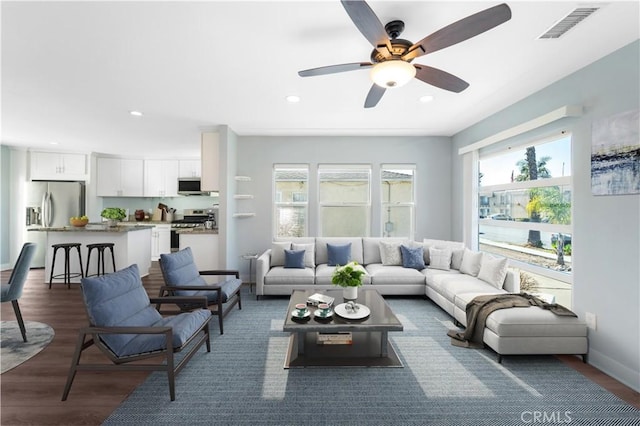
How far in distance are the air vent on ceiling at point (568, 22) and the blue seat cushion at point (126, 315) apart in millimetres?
3527

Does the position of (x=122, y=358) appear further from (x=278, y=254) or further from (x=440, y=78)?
(x=440, y=78)

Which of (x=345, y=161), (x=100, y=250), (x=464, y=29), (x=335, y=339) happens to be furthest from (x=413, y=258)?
(x=100, y=250)

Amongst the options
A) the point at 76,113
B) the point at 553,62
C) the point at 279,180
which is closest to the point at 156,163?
the point at 76,113

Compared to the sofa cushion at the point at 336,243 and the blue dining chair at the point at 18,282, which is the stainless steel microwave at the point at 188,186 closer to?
the sofa cushion at the point at 336,243

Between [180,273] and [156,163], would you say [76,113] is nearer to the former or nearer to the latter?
[180,273]

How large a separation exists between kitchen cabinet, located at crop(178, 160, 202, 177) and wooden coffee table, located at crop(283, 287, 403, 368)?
5555mm

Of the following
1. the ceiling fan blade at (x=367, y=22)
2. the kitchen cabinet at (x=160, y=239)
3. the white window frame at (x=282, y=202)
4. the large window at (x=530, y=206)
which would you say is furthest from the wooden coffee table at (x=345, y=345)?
the kitchen cabinet at (x=160, y=239)

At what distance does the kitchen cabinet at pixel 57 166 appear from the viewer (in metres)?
6.23

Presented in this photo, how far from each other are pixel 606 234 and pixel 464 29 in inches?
86.5

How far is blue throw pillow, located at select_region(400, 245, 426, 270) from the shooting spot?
4.42m

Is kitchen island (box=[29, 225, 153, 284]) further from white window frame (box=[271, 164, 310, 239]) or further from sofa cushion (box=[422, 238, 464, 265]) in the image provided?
sofa cushion (box=[422, 238, 464, 265])

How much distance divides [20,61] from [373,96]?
10.3 ft

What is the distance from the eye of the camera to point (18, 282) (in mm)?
2893

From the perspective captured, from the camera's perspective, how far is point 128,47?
2340 mm
